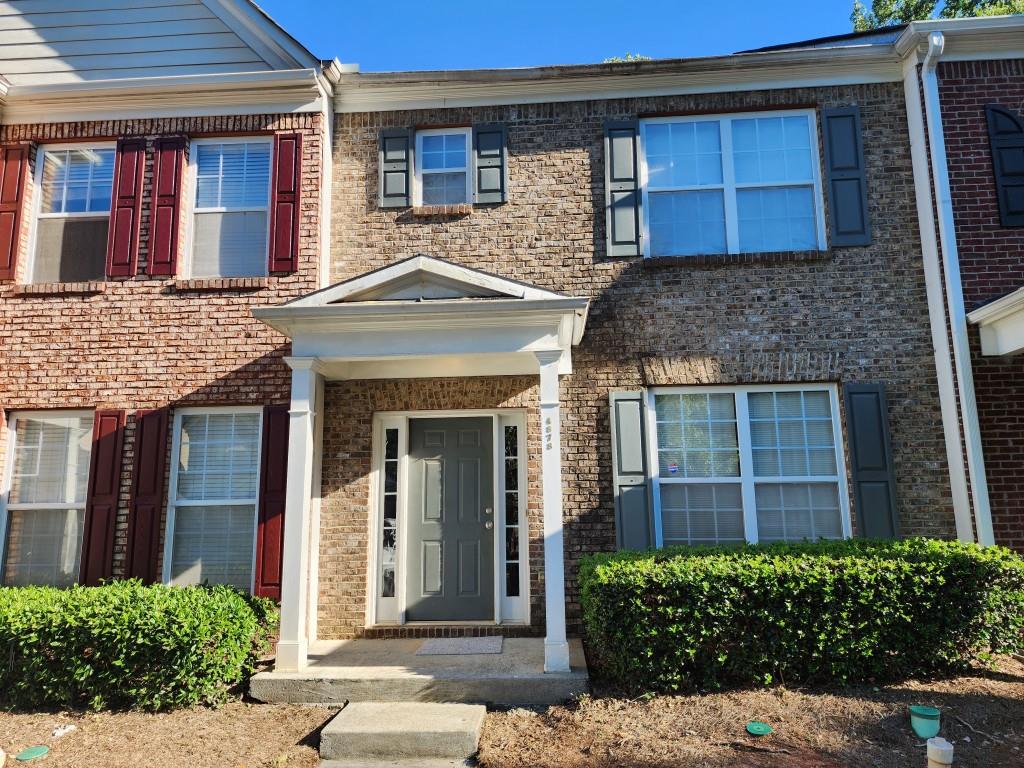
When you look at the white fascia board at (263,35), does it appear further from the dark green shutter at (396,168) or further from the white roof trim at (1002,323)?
the white roof trim at (1002,323)

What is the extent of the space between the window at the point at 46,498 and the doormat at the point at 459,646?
139 inches

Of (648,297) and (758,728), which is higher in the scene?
(648,297)

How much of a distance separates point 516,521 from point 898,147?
17.6 feet

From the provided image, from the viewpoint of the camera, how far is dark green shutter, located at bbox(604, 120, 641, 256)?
7.45 metres

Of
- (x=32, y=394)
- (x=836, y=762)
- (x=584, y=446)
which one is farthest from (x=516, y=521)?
(x=32, y=394)

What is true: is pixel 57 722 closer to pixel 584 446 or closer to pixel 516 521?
pixel 516 521

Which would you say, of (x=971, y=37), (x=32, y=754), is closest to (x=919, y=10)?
(x=971, y=37)

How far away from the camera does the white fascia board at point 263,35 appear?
773 centimetres

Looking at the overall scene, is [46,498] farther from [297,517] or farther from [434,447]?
[434,447]

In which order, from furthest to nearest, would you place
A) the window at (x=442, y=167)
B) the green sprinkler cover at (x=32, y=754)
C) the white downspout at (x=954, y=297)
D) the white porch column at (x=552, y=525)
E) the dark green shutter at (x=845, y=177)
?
the window at (x=442, y=167)
the dark green shutter at (x=845, y=177)
the white downspout at (x=954, y=297)
the white porch column at (x=552, y=525)
the green sprinkler cover at (x=32, y=754)

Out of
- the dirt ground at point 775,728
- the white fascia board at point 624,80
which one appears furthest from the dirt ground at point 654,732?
the white fascia board at point 624,80

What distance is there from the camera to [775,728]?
4.66 metres

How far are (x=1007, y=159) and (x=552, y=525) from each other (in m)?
5.70

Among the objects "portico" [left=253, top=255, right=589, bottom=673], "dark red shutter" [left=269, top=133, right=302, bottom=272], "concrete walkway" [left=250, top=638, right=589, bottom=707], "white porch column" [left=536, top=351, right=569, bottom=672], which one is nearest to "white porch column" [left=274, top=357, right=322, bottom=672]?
"portico" [left=253, top=255, right=589, bottom=673]
